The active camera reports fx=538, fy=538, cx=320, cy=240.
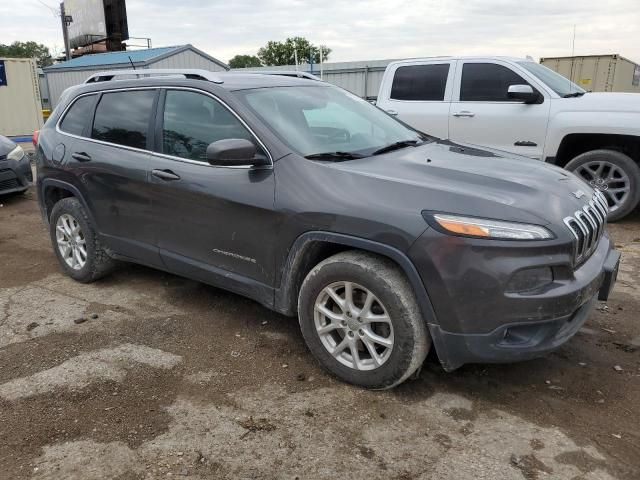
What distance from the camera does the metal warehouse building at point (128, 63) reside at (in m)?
22.8

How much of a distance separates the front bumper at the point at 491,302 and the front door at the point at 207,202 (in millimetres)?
1069

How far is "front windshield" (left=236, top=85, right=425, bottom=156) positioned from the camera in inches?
133

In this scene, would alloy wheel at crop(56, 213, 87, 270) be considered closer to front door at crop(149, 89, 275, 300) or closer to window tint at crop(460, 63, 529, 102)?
front door at crop(149, 89, 275, 300)

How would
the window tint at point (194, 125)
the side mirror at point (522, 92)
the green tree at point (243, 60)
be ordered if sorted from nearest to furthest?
the window tint at point (194, 125)
the side mirror at point (522, 92)
the green tree at point (243, 60)

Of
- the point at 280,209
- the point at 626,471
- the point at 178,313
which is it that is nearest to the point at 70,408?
the point at 178,313

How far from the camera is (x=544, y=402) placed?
9.56 ft

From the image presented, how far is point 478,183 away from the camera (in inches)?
114

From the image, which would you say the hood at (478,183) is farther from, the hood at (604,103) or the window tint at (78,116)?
the hood at (604,103)

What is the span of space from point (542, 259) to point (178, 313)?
8.89 feet

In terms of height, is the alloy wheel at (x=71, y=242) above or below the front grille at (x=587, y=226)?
below

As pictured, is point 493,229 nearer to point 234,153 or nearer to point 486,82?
point 234,153

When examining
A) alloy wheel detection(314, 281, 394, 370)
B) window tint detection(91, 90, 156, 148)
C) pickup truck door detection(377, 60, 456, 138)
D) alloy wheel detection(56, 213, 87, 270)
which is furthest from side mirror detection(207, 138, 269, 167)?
pickup truck door detection(377, 60, 456, 138)

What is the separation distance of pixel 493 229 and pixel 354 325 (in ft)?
3.01

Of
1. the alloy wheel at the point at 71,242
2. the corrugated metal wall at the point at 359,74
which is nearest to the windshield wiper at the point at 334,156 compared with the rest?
the alloy wheel at the point at 71,242
